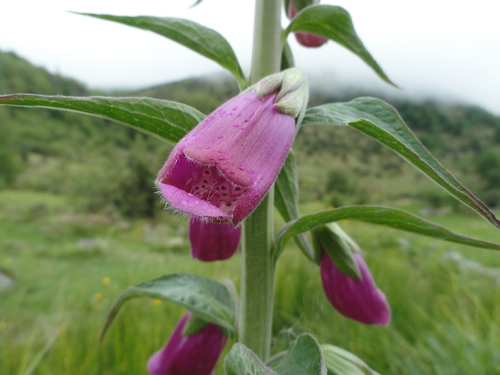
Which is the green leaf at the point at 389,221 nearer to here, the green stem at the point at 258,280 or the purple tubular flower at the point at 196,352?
the green stem at the point at 258,280

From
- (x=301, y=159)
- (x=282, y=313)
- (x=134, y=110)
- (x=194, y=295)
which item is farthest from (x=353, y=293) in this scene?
(x=301, y=159)

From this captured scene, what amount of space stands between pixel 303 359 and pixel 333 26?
268 millimetres

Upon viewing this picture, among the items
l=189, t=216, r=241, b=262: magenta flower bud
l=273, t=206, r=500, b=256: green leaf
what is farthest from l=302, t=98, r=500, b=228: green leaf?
l=189, t=216, r=241, b=262: magenta flower bud

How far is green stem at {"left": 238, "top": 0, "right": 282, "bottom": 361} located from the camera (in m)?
0.30

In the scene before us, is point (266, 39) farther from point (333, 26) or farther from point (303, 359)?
point (303, 359)

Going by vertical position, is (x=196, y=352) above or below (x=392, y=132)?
below

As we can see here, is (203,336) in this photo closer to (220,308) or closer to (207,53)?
(220,308)

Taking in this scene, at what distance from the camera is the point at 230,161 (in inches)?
7.6

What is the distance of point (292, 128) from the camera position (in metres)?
0.23

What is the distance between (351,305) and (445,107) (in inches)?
227

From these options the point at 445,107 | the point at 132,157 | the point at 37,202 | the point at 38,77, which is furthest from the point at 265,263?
the point at 38,77

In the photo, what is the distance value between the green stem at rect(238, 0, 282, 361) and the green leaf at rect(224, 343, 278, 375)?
2.5 inches

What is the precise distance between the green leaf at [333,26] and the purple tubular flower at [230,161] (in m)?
0.12

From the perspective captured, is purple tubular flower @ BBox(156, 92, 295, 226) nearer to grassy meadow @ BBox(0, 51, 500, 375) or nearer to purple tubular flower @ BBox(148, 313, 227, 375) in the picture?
grassy meadow @ BBox(0, 51, 500, 375)
